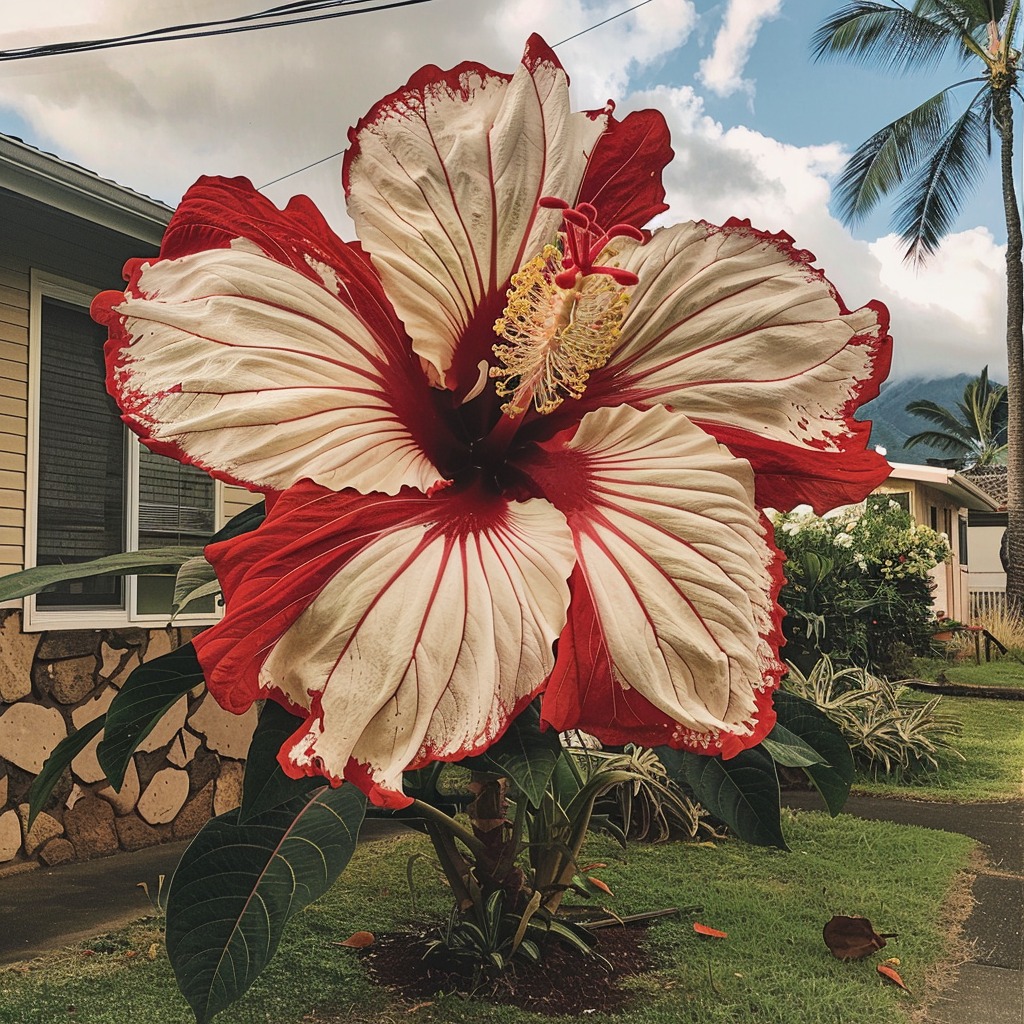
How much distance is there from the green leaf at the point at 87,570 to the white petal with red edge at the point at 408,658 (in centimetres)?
24

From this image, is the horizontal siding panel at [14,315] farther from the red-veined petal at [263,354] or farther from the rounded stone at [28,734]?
the red-veined petal at [263,354]

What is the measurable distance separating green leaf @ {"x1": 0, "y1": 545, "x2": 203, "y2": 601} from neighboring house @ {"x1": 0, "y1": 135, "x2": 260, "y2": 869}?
177 cm

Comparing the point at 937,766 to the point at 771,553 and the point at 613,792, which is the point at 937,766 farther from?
the point at 771,553

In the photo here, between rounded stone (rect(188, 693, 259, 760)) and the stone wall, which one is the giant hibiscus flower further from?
rounded stone (rect(188, 693, 259, 760))

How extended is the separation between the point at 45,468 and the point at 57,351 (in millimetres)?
307

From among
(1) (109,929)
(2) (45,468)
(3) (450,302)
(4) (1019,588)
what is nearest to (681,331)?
(3) (450,302)

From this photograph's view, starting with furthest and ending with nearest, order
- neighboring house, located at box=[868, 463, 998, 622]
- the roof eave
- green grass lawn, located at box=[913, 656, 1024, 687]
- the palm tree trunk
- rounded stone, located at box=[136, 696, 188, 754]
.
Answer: neighboring house, located at box=[868, 463, 998, 622] < the palm tree trunk < green grass lawn, located at box=[913, 656, 1024, 687] < rounded stone, located at box=[136, 696, 188, 754] < the roof eave

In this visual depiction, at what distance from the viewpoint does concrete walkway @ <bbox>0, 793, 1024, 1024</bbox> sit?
39.4 inches

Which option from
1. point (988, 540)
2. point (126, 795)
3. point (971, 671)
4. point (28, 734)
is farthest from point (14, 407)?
point (988, 540)

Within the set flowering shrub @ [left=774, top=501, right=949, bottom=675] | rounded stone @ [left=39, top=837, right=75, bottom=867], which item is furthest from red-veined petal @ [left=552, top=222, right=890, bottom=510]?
flowering shrub @ [left=774, top=501, right=949, bottom=675]

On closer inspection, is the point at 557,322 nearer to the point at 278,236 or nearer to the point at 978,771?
the point at 278,236

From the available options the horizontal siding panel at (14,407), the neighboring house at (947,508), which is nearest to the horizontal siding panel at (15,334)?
the horizontal siding panel at (14,407)

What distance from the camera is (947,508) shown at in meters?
11.4

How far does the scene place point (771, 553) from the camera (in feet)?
1.15
